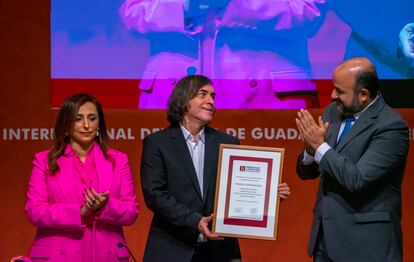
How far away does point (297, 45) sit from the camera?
16.2 feet

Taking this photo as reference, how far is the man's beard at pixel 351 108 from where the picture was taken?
327cm

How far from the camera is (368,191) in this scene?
3221mm

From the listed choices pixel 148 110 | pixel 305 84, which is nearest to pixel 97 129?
pixel 148 110

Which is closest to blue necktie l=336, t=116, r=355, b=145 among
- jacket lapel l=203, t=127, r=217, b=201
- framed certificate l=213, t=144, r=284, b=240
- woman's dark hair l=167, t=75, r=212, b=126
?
framed certificate l=213, t=144, r=284, b=240

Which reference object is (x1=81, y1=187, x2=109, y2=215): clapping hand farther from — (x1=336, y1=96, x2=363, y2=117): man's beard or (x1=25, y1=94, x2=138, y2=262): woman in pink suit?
(x1=336, y1=96, x2=363, y2=117): man's beard

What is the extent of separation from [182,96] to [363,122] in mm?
940

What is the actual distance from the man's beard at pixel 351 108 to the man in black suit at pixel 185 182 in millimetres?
439

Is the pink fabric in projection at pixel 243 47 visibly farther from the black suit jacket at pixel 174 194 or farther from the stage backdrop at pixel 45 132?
the black suit jacket at pixel 174 194

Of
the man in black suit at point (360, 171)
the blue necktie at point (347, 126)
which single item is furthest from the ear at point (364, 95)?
the blue necktie at point (347, 126)

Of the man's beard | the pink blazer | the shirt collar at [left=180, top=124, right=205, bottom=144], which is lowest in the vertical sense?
the pink blazer

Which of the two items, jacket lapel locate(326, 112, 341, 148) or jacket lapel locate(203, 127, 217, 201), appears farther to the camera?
jacket lapel locate(203, 127, 217, 201)

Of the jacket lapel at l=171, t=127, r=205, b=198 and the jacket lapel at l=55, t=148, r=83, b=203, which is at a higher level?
the jacket lapel at l=171, t=127, r=205, b=198

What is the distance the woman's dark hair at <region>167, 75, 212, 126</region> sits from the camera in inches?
145

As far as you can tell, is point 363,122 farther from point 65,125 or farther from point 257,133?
point 257,133
